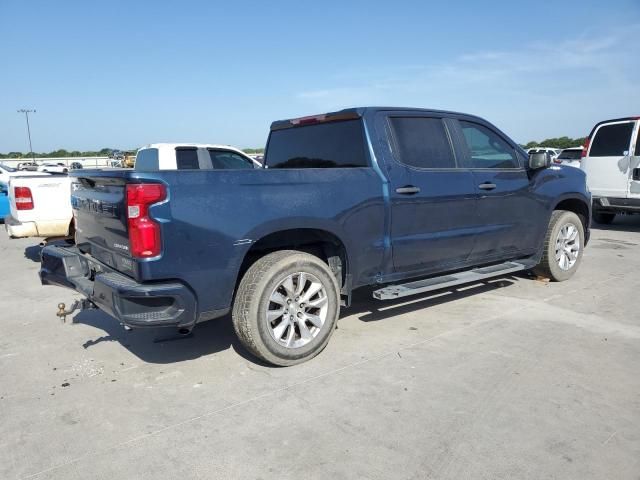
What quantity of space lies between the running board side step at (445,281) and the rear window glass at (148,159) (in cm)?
590

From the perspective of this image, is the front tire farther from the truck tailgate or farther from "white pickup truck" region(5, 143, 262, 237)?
"white pickup truck" region(5, 143, 262, 237)

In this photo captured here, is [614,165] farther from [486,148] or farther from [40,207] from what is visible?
[40,207]

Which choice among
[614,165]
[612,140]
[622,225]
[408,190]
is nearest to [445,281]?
[408,190]

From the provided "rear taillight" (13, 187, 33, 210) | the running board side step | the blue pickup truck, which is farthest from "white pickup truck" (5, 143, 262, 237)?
the running board side step

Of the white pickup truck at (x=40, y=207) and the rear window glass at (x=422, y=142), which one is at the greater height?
the rear window glass at (x=422, y=142)

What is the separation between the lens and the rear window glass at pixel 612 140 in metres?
9.94

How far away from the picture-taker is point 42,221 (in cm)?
700

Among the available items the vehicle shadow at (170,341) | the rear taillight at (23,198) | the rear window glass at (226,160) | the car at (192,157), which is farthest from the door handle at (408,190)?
the rear taillight at (23,198)

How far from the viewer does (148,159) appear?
9.11 meters

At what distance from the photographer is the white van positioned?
383 inches

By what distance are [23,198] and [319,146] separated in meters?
4.56

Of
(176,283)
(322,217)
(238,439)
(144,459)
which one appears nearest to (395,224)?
(322,217)

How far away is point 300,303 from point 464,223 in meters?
1.92

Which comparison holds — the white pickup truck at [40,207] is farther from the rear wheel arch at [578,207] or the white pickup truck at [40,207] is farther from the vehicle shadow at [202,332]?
the rear wheel arch at [578,207]
